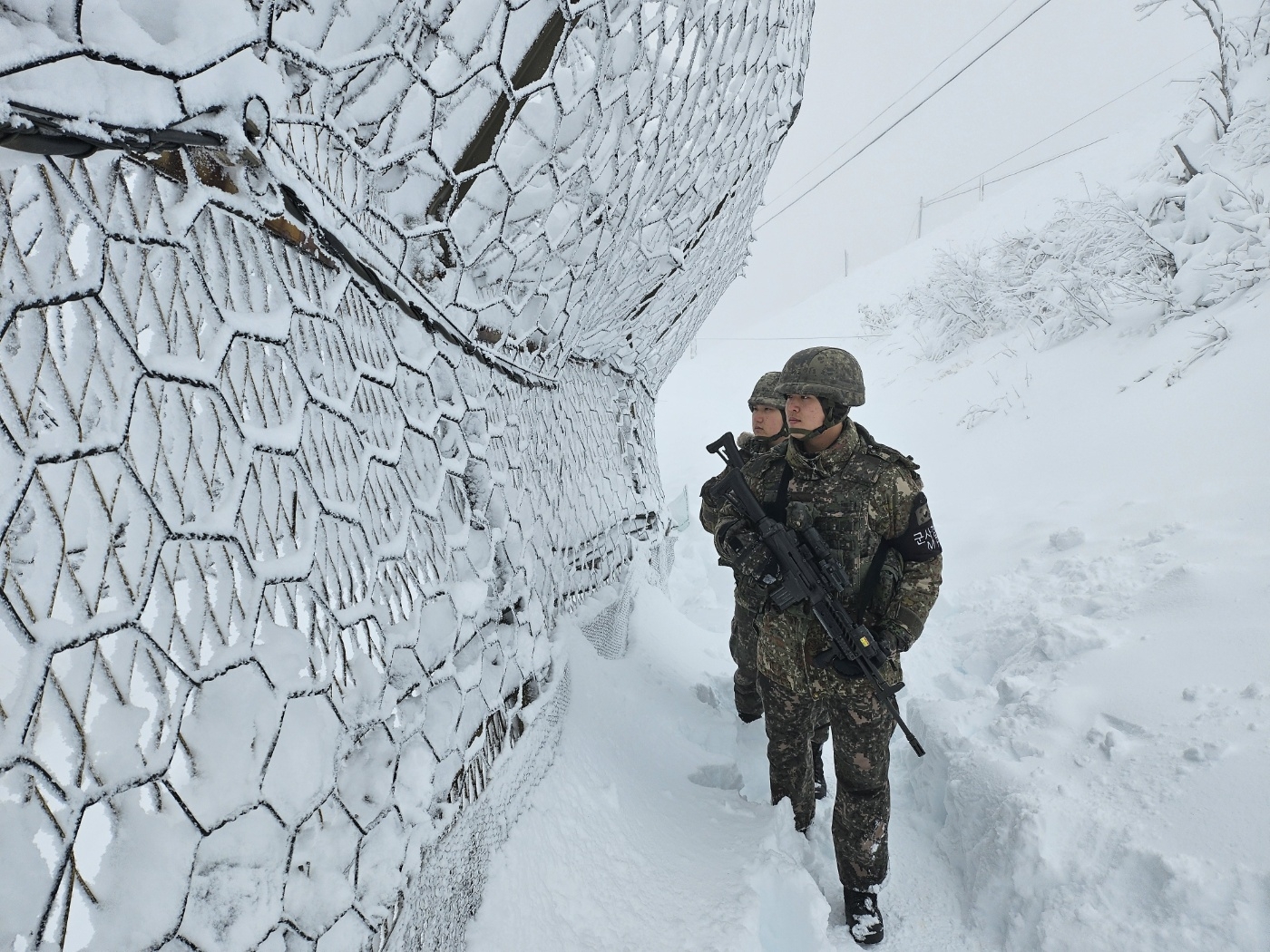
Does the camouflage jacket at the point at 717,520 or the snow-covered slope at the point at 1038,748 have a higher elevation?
the camouflage jacket at the point at 717,520

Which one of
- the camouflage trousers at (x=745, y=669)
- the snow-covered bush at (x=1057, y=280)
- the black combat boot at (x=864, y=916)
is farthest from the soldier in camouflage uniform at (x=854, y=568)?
the snow-covered bush at (x=1057, y=280)

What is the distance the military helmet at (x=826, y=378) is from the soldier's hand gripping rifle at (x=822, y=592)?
292 mm

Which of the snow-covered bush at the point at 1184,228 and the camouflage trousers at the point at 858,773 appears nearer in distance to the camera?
the camouflage trousers at the point at 858,773

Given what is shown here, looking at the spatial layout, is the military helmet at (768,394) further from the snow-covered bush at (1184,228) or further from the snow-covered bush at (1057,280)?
the snow-covered bush at (1057,280)

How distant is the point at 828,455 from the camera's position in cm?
175

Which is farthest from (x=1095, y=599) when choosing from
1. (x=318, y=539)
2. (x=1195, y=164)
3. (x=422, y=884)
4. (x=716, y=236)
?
(x=1195, y=164)

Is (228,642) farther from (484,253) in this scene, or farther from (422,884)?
(484,253)

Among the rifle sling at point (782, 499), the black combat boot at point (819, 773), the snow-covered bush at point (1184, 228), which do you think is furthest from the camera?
the snow-covered bush at point (1184, 228)

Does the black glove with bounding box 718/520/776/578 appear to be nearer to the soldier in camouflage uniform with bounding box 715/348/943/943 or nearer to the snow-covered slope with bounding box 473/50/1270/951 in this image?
the soldier in camouflage uniform with bounding box 715/348/943/943

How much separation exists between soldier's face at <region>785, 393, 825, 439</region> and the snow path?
36.1 inches

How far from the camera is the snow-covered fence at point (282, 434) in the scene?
432 millimetres

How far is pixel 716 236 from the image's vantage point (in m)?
2.47

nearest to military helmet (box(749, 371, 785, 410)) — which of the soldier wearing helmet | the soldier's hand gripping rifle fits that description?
the soldier wearing helmet

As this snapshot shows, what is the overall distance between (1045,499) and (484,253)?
12.3ft
